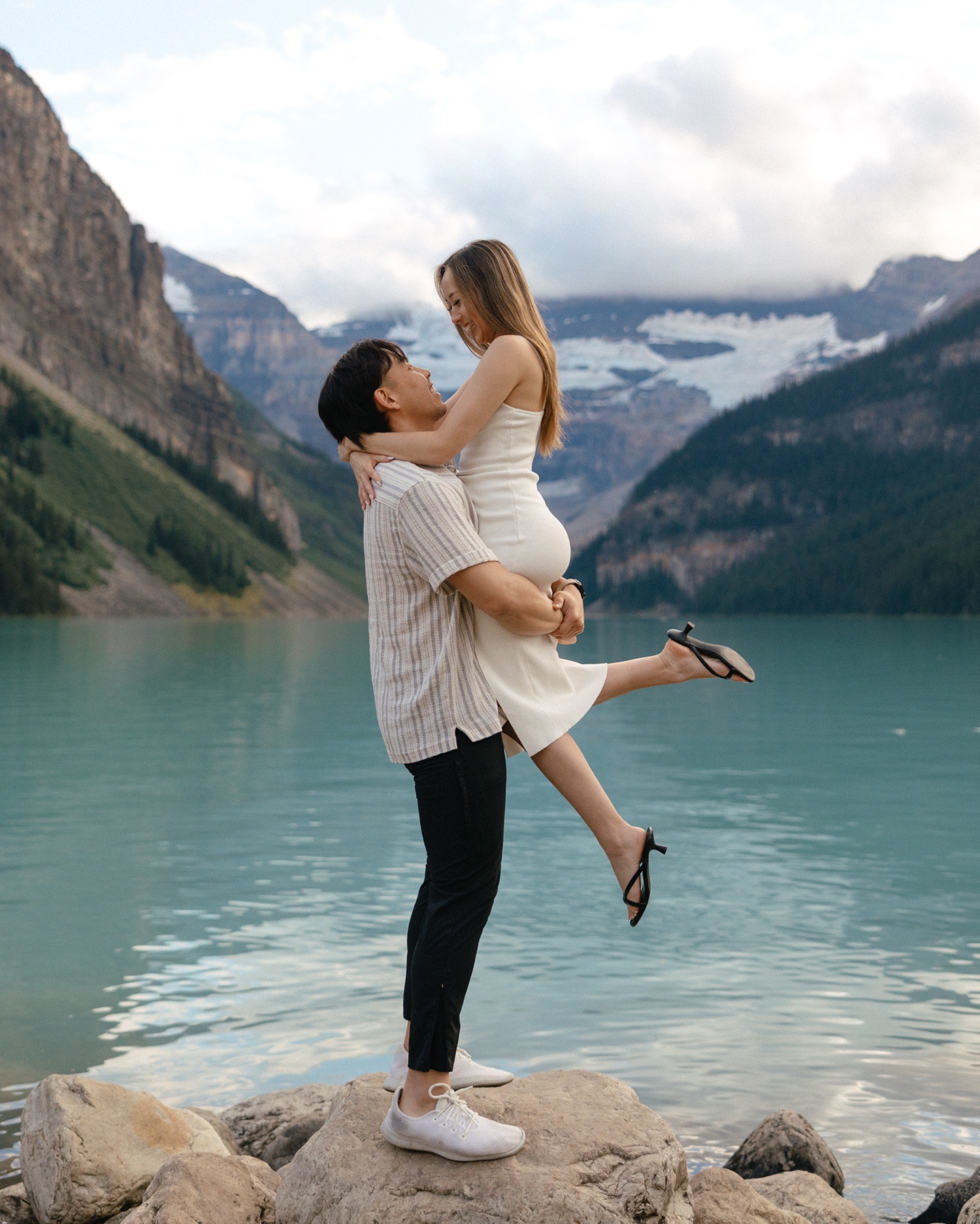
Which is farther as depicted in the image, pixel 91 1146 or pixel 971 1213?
pixel 91 1146

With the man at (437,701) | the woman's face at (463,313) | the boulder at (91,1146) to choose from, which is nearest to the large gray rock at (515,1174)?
the man at (437,701)

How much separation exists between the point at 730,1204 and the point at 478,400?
12.2 ft

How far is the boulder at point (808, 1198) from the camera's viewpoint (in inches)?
249

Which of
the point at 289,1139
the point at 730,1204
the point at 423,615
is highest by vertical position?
the point at 423,615

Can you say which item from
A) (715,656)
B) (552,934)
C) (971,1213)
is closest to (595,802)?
(715,656)

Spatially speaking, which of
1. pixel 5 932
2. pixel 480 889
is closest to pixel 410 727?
pixel 480 889

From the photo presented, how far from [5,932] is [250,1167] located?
26.6 ft

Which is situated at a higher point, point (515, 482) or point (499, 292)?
point (499, 292)

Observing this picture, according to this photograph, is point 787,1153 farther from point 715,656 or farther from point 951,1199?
point 715,656

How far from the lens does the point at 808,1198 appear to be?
21.2ft

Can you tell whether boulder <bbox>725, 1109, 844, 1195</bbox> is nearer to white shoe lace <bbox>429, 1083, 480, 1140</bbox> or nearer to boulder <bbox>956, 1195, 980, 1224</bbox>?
boulder <bbox>956, 1195, 980, 1224</bbox>

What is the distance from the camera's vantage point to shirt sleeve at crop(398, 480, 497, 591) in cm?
471

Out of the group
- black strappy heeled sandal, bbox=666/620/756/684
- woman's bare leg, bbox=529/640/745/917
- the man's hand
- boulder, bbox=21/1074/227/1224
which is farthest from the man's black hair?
boulder, bbox=21/1074/227/1224

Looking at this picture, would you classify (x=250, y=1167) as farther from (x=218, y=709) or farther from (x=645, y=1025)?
(x=218, y=709)
